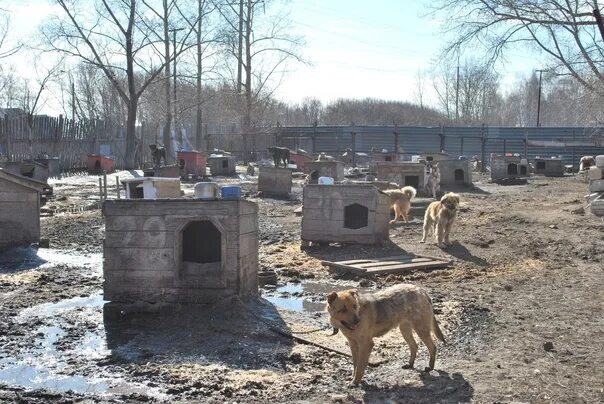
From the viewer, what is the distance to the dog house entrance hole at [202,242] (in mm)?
8648

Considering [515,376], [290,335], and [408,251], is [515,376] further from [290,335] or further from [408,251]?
[408,251]

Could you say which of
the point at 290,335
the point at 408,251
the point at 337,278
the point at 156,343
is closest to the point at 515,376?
the point at 290,335

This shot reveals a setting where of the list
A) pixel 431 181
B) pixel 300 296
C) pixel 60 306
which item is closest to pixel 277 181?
pixel 431 181

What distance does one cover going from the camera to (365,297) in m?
6.03

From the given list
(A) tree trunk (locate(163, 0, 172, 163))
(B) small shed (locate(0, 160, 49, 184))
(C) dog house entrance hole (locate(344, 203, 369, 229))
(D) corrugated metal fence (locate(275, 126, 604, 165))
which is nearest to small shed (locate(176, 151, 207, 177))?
(A) tree trunk (locate(163, 0, 172, 163))

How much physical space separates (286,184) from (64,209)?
7.90 metres

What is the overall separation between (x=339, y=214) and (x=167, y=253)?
5777 millimetres

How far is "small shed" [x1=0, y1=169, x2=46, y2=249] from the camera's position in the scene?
41.4ft

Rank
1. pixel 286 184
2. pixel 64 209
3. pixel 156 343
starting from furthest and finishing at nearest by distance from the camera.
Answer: pixel 286 184 < pixel 64 209 < pixel 156 343

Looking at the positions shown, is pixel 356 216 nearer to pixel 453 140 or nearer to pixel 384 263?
pixel 384 263

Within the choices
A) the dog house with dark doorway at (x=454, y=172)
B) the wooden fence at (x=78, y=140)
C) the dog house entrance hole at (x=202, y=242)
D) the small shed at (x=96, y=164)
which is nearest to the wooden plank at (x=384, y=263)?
the dog house entrance hole at (x=202, y=242)

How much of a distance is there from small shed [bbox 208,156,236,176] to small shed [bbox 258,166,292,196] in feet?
34.7

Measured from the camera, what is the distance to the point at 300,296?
947 centimetres

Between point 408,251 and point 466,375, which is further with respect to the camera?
point 408,251
